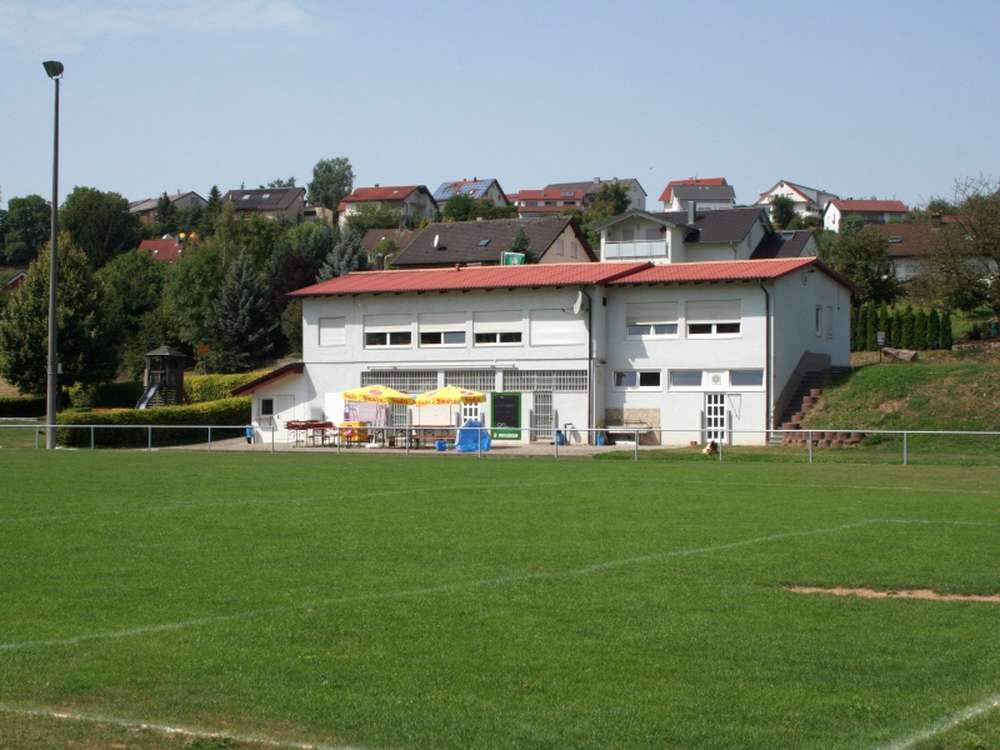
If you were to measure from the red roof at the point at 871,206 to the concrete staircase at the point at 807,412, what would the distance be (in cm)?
12031

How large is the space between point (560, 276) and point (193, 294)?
45.8 meters

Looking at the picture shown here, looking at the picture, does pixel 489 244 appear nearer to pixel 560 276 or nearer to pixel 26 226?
pixel 560 276

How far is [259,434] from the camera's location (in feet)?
169

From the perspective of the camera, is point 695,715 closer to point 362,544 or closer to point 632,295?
point 362,544

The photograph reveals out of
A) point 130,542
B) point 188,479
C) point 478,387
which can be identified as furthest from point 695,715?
point 478,387

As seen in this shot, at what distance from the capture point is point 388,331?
54.4 meters

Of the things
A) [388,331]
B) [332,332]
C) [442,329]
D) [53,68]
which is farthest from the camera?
[332,332]

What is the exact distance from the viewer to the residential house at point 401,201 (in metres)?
174

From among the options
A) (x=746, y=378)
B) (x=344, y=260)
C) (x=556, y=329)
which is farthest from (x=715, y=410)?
(x=344, y=260)

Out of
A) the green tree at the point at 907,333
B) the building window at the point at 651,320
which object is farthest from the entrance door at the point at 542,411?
the green tree at the point at 907,333

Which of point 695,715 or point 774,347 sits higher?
point 774,347

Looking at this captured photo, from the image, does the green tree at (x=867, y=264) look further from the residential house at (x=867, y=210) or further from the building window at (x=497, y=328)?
the residential house at (x=867, y=210)

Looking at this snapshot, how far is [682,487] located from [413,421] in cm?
2806

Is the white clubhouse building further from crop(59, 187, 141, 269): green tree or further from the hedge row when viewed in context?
crop(59, 187, 141, 269): green tree
